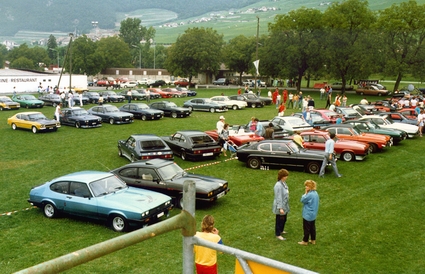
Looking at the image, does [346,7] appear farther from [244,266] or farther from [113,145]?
[244,266]

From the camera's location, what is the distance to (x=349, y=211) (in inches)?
488

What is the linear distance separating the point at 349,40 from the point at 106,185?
164ft

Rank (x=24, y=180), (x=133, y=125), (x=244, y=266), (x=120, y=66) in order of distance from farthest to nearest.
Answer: (x=120, y=66), (x=133, y=125), (x=24, y=180), (x=244, y=266)

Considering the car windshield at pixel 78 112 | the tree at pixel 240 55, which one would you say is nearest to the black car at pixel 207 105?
the car windshield at pixel 78 112

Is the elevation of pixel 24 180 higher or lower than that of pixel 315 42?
lower

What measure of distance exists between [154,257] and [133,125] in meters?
20.8

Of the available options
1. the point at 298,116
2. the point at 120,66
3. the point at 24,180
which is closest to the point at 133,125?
the point at 298,116

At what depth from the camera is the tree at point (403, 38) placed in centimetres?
5156

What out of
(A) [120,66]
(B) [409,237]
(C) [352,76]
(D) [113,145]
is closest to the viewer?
(B) [409,237]

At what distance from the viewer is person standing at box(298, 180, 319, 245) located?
967cm

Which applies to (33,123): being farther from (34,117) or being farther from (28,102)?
(28,102)

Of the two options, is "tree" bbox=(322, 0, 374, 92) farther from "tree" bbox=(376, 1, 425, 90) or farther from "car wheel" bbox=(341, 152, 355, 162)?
"car wheel" bbox=(341, 152, 355, 162)

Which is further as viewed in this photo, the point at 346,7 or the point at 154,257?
the point at 346,7

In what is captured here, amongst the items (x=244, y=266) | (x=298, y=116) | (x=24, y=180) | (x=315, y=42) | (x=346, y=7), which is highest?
(x=346, y=7)
